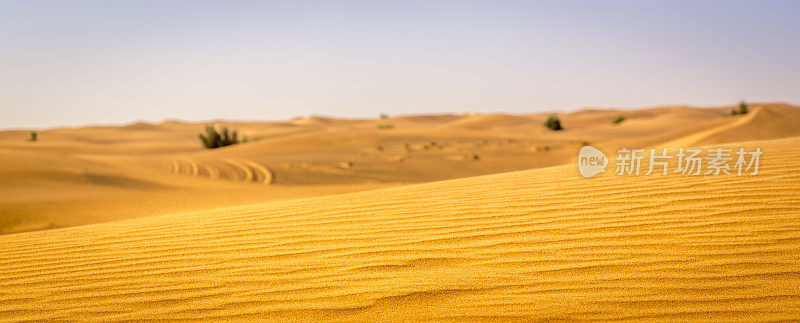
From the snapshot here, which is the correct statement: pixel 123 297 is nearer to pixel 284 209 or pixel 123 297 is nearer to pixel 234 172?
pixel 284 209

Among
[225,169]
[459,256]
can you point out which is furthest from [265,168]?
[459,256]

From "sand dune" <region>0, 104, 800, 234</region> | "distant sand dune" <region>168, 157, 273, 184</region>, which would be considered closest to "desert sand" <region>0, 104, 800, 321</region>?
"sand dune" <region>0, 104, 800, 234</region>

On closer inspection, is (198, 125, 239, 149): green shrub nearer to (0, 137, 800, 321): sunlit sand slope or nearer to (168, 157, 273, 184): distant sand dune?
(168, 157, 273, 184): distant sand dune

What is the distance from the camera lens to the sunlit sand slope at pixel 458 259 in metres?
2.98

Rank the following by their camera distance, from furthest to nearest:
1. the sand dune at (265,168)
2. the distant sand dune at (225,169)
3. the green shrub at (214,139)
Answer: the green shrub at (214,139) < the distant sand dune at (225,169) < the sand dune at (265,168)

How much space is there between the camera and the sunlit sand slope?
2984 mm

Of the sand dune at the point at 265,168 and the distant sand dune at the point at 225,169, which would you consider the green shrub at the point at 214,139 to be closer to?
the sand dune at the point at 265,168

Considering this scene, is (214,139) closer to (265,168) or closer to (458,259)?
(265,168)

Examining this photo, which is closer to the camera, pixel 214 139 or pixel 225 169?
pixel 225 169

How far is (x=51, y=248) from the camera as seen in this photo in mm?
4574

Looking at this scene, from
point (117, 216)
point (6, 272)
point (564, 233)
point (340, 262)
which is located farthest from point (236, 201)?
point (564, 233)

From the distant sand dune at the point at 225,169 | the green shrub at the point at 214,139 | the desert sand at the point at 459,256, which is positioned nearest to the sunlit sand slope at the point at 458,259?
the desert sand at the point at 459,256


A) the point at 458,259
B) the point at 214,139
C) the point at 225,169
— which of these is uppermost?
the point at 214,139

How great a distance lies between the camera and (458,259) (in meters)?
3.64
